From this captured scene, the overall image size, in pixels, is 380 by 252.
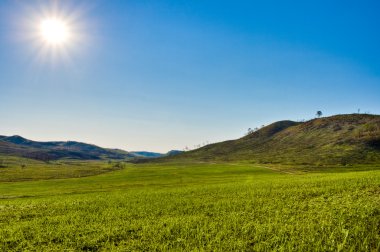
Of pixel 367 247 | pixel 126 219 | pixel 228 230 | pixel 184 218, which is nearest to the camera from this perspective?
pixel 367 247

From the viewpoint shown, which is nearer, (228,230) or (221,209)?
(228,230)

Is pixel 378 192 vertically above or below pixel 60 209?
above

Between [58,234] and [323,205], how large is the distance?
2443 centimetres

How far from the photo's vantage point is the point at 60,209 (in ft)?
122

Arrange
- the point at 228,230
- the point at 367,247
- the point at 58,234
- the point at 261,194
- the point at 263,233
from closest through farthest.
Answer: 1. the point at 367,247
2. the point at 263,233
3. the point at 228,230
4. the point at 58,234
5. the point at 261,194

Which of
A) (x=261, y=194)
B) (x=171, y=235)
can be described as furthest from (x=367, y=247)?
(x=261, y=194)

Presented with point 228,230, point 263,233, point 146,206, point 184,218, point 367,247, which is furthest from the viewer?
point 146,206

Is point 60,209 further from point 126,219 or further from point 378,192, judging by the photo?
point 378,192

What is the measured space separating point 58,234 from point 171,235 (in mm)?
10089

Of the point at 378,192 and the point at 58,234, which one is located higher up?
the point at 378,192

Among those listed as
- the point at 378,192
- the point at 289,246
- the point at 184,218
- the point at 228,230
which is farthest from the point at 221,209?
the point at 378,192

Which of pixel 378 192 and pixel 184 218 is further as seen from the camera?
pixel 378 192

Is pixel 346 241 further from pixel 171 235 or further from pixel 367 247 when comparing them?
pixel 171 235

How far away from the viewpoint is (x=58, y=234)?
23.6 meters
